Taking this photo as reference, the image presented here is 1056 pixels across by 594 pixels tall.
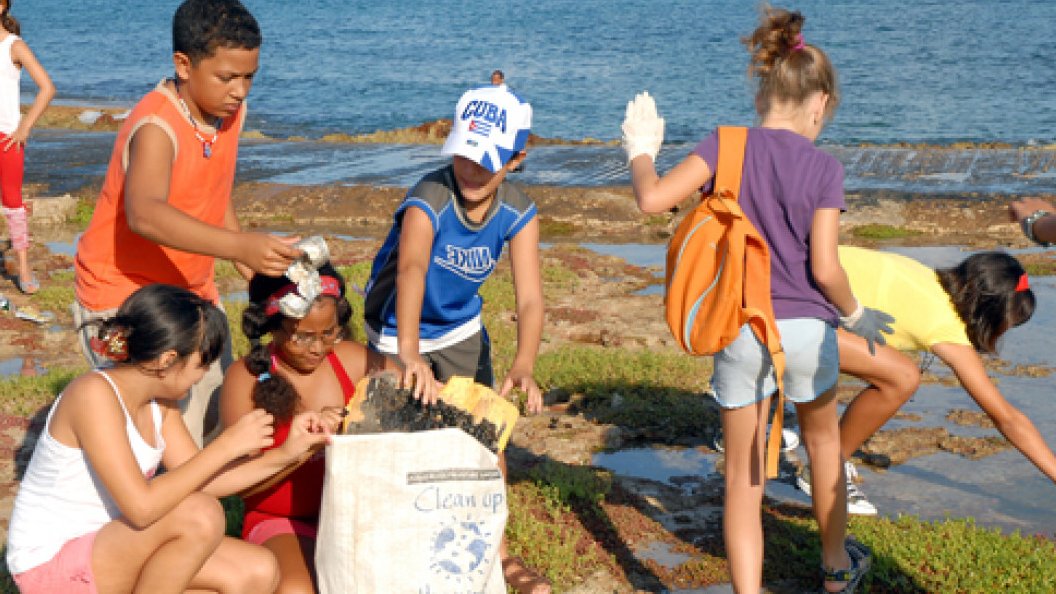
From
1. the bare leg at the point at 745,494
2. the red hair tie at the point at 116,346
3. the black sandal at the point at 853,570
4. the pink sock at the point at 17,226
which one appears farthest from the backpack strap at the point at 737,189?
the pink sock at the point at 17,226

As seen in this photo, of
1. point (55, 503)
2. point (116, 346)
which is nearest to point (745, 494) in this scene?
point (116, 346)

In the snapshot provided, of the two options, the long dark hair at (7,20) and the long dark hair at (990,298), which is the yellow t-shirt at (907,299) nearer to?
the long dark hair at (990,298)

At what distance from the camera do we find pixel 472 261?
13.3 ft

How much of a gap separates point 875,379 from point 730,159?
1463 mm

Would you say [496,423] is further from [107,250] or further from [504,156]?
[107,250]

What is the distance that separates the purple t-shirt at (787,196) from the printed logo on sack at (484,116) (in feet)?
2.22

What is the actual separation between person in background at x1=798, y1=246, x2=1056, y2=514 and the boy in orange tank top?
242cm

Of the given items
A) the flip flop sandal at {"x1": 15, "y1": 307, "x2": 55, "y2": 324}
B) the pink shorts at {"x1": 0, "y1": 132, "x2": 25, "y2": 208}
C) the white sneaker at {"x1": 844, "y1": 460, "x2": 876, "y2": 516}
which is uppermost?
the pink shorts at {"x1": 0, "y1": 132, "x2": 25, "y2": 208}

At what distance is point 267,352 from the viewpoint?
372 centimetres

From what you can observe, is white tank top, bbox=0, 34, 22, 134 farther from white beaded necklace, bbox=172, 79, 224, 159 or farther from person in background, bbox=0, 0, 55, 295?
white beaded necklace, bbox=172, 79, 224, 159

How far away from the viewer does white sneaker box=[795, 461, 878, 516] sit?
4844mm

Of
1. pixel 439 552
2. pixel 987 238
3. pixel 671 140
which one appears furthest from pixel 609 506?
pixel 671 140

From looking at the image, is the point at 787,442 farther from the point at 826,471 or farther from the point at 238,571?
the point at 238,571

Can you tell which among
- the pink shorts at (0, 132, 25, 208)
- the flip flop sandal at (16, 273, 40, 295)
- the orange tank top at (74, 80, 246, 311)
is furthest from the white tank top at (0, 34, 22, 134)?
the orange tank top at (74, 80, 246, 311)
